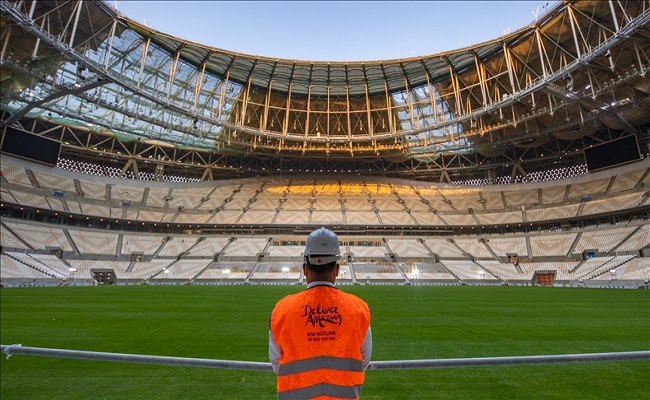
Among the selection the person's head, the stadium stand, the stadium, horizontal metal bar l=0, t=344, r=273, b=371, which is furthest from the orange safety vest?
the stadium stand

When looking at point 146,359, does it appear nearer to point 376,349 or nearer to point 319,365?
point 319,365

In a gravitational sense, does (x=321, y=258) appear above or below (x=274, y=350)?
above

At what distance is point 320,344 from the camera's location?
1824 millimetres

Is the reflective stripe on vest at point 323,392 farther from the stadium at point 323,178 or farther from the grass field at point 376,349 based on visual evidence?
the stadium at point 323,178

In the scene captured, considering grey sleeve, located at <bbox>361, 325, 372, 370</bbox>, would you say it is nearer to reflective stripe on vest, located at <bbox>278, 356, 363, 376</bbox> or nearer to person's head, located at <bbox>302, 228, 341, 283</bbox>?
reflective stripe on vest, located at <bbox>278, 356, 363, 376</bbox>

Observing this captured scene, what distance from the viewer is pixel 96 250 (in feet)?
140

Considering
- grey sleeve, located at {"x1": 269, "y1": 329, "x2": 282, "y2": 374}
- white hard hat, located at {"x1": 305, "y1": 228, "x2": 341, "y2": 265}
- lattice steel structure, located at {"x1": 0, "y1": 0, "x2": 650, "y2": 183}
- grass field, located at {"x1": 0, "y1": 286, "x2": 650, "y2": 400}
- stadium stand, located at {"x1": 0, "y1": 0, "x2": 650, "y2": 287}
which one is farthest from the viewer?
stadium stand, located at {"x1": 0, "y1": 0, "x2": 650, "y2": 287}

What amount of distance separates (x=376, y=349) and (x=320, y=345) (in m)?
5.68

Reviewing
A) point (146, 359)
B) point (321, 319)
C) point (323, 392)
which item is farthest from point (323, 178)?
point (323, 392)

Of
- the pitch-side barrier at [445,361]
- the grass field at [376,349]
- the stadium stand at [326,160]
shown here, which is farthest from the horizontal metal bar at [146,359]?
the stadium stand at [326,160]

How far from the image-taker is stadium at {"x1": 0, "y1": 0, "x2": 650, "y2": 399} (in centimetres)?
2025

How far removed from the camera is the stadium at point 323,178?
2025 centimetres

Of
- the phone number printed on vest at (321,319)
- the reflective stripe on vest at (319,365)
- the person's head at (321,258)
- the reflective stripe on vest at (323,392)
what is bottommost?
the reflective stripe on vest at (323,392)

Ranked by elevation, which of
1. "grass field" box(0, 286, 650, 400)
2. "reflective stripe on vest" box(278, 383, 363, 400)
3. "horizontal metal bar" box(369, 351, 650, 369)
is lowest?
"grass field" box(0, 286, 650, 400)
